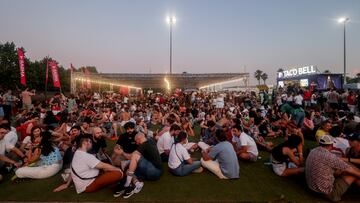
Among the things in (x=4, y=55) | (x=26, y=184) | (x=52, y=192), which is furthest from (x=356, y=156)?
(x=4, y=55)

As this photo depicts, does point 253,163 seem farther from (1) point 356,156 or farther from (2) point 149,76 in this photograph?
(2) point 149,76

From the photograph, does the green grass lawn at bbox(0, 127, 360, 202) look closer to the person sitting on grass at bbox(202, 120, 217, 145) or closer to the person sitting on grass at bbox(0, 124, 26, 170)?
the person sitting on grass at bbox(0, 124, 26, 170)

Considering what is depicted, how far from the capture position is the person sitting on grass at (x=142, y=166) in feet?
18.1

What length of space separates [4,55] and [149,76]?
32.8 metres

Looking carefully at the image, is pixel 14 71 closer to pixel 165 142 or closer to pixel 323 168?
pixel 165 142

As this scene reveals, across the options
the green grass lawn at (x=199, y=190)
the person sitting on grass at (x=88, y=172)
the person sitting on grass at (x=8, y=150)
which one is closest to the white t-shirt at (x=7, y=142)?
the person sitting on grass at (x=8, y=150)

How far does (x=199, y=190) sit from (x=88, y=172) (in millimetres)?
2386

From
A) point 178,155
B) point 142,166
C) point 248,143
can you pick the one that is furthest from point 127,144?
point 248,143

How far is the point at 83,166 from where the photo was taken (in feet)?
16.8

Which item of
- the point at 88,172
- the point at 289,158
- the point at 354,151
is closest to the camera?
the point at 88,172

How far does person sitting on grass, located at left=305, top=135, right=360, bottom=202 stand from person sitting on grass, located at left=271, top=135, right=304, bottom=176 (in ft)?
3.67

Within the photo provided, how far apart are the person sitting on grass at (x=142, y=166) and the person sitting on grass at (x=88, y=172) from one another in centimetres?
26

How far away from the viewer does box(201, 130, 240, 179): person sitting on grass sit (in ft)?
20.1

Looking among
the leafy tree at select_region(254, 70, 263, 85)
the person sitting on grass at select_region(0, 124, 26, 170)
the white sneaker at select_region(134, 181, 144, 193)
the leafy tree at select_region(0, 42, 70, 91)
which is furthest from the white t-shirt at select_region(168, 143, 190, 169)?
the leafy tree at select_region(254, 70, 263, 85)
